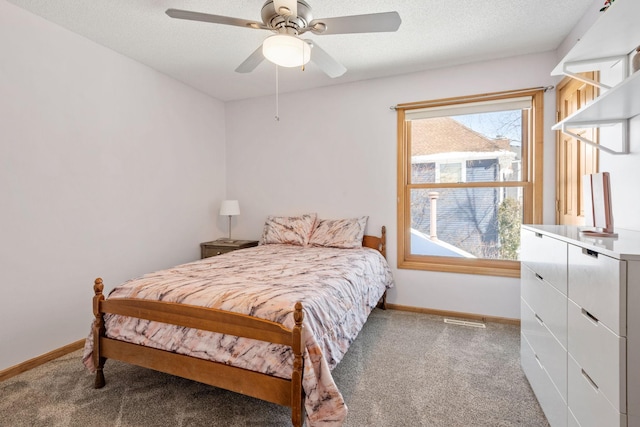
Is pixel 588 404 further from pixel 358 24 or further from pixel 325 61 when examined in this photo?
pixel 325 61

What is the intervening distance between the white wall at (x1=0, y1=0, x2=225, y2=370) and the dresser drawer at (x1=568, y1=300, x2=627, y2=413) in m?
3.29

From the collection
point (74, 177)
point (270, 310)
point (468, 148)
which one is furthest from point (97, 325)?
point (468, 148)

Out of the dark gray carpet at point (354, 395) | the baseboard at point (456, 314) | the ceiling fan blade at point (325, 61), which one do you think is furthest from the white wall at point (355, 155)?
the ceiling fan blade at point (325, 61)

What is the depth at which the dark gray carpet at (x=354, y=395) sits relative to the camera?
1.66 m

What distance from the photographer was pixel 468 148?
10.3 ft

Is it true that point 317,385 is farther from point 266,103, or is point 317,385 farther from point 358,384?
point 266,103

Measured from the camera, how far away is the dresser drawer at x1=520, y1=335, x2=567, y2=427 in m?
1.45

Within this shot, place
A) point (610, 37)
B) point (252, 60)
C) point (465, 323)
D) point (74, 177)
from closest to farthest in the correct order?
1. point (610, 37)
2. point (252, 60)
3. point (74, 177)
4. point (465, 323)

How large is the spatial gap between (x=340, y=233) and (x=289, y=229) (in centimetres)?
61

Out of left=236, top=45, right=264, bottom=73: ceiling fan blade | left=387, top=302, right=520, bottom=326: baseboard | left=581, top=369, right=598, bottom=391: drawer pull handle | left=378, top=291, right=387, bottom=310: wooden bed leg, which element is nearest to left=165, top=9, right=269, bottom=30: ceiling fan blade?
left=236, top=45, right=264, bottom=73: ceiling fan blade

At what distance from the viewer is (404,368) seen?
2.16m

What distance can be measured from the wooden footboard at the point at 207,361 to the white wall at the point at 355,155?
218 centimetres

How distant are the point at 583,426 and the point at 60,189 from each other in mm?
3435

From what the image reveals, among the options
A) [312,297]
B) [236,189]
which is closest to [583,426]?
[312,297]
